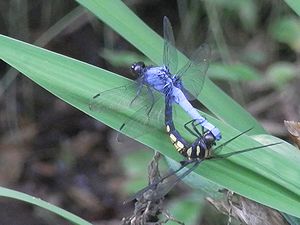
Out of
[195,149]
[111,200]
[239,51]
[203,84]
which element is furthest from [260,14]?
A: [195,149]

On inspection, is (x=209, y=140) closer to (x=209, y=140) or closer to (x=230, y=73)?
(x=209, y=140)

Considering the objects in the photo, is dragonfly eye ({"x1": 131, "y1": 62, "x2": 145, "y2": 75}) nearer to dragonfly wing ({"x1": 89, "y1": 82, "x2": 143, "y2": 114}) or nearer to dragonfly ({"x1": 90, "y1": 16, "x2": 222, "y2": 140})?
dragonfly ({"x1": 90, "y1": 16, "x2": 222, "y2": 140})

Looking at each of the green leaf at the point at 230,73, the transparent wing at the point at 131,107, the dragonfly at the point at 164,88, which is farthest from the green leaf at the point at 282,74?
the transparent wing at the point at 131,107

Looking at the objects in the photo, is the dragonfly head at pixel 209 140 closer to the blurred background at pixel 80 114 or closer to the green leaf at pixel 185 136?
the green leaf at pixel 185 136

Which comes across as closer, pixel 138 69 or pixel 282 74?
pixel 138 69

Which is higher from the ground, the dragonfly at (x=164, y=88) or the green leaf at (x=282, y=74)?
the green leaf at (x=282, y=74)

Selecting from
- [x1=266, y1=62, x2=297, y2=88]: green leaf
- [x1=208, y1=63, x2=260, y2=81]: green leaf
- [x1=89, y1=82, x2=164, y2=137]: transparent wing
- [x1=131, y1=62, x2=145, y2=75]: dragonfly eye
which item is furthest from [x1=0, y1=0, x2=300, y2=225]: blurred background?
[x1=89, y1=82, x2=164, y2=137]: transparent wing

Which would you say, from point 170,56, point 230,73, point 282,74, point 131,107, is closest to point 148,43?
point 170,56

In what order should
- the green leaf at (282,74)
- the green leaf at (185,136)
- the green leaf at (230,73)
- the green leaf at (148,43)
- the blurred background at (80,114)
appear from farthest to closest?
1. the blurred background at (80,114)
2. the green leaf at (282,74)
3. the green leaf at (230,73)
4. the green leaf at (148,43)
5. the green leaf at (185,136)
